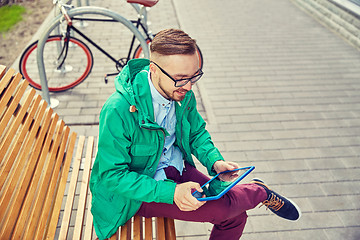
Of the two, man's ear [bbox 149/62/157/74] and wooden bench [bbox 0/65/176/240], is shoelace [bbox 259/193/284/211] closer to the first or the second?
wooden bench [bbox 0/65/176/240]

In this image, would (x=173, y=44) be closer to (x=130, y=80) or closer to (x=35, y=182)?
(x=130, y=80)

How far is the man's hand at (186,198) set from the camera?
1914 mm

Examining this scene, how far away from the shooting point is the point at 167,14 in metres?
7.71

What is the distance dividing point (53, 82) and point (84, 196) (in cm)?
295

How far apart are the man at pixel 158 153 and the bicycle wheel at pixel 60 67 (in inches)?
101

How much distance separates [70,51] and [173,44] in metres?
4.30

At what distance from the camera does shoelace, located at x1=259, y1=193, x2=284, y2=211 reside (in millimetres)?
2439

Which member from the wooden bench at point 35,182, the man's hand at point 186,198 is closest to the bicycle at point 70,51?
the wooden bench at point 35,182

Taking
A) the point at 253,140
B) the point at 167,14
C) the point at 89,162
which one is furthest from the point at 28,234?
the point at 167,14

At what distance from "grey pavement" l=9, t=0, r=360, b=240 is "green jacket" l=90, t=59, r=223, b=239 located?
39.5 inches

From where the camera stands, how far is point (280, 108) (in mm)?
4676

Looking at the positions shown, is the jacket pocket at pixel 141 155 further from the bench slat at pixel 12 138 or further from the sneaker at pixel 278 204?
the sneaker at pixel 278 204

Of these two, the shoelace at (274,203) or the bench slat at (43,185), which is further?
the shoelace at (274,203)

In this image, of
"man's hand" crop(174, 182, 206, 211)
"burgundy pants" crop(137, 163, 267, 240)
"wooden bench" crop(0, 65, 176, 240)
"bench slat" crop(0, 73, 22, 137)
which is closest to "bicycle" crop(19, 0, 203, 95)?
"wooden bench" crop(0, 65, 176, 240)
